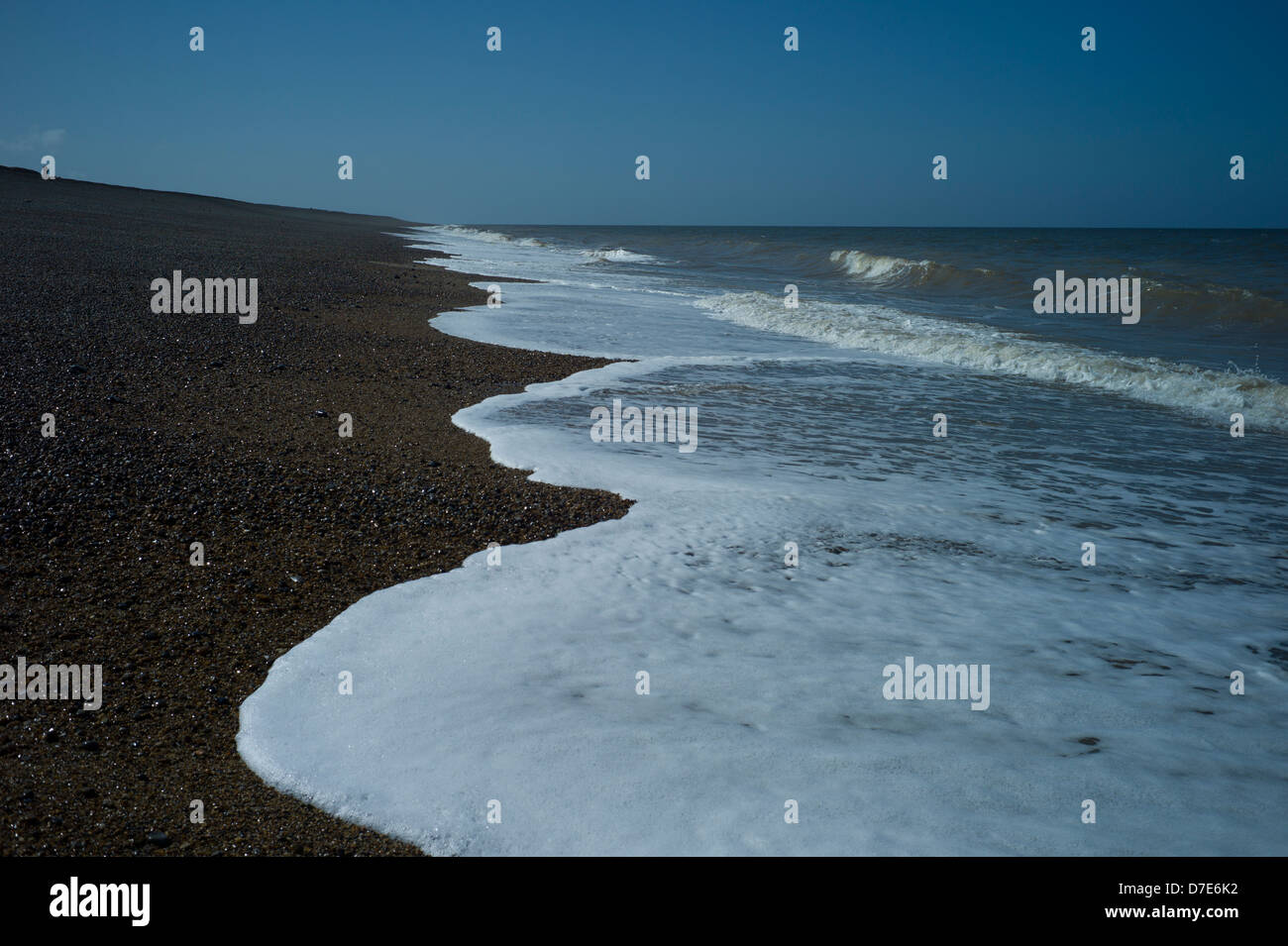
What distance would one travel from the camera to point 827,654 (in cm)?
413

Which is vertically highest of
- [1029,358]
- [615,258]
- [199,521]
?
[615,258]

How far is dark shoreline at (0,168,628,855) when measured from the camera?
295 centimetres

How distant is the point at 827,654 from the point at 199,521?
3817 mm

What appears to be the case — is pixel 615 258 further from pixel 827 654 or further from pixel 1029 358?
pixel 827 654

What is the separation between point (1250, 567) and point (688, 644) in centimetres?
385

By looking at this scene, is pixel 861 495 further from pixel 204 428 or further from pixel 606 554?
pixel 204 428

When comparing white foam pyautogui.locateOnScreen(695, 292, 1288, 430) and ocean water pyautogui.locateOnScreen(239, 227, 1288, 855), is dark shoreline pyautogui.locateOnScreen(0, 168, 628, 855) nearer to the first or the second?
ocean water pyautogui.locateOnScreen(239, 227, 1288, 855)

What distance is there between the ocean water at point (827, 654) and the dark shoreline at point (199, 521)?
276mm

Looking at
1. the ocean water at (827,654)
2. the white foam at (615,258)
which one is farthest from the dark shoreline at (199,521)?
the white foam at (615,258)

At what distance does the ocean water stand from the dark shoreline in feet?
0.90

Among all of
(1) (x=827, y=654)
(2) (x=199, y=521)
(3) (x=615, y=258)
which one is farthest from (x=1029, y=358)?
(3) (x=615, y=258)

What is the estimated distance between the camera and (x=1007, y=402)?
10461 mm

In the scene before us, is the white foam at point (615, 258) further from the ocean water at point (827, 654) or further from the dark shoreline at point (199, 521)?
the ocean water at point (827, 654)
